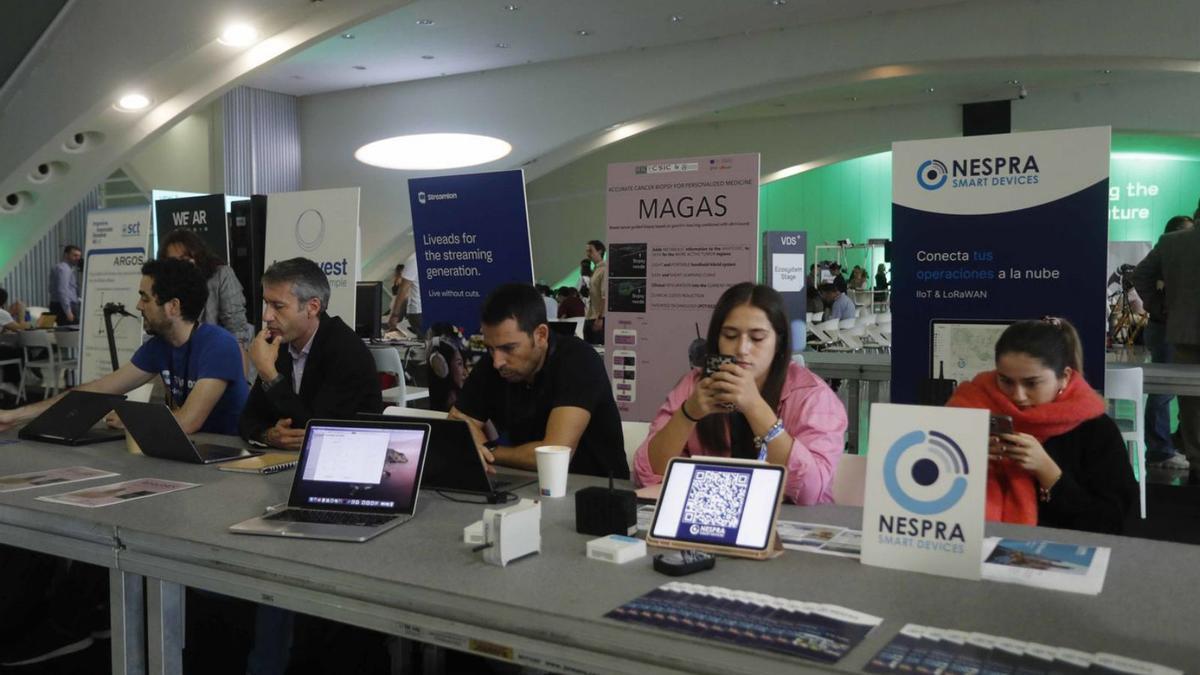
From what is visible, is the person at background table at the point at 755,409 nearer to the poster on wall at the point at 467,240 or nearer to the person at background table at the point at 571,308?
the poster on wall at the point at 467,240

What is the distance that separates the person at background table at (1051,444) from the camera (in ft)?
7.57

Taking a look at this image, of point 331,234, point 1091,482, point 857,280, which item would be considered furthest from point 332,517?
point 857,280

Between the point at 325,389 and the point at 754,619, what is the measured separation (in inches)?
82.2

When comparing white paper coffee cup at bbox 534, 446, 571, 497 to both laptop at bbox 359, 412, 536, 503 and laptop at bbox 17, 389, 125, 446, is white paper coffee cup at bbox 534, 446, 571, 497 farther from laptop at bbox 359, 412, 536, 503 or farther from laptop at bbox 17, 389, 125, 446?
laptop at bbox 17, 389, 125, 446

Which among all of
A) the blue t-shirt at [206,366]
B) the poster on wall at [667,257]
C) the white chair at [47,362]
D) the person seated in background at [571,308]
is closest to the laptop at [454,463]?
the blue t-shirt at [206,366]

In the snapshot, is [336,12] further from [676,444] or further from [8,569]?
[676,444]

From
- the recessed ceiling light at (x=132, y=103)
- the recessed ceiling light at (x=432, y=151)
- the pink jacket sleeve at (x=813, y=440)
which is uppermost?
the recessed ceiling light at (x=132, y=103)

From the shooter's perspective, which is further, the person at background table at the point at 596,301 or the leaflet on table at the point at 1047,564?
the person at background table at the point at 596,301

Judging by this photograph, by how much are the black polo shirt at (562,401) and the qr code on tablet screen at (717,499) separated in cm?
91

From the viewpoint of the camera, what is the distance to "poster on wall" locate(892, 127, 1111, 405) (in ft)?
10.7

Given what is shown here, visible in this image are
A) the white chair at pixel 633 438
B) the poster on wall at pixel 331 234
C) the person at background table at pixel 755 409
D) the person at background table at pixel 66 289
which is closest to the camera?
the person at background table at pixel 755 409

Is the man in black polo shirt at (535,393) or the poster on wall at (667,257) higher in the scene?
the poster on wall at (667,257)

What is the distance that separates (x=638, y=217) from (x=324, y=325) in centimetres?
172

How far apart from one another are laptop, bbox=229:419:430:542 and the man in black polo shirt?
46 cm
